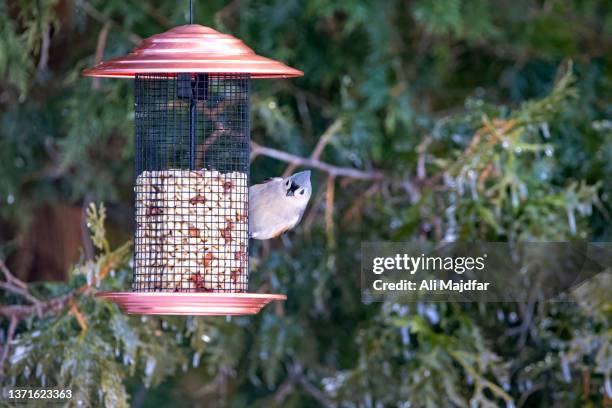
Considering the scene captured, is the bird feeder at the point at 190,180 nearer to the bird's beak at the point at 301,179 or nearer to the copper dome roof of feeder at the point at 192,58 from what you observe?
the copper dome roof of feeder at the point at 192,58

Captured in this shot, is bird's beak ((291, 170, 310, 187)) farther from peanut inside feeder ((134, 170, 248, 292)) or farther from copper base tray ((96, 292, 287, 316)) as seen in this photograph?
copper base tray ((96, 292, 287, 316))

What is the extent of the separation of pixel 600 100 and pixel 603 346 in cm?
216

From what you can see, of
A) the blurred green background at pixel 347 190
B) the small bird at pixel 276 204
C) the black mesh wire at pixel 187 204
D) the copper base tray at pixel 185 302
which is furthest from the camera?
the blurred green background at pixel 347 190

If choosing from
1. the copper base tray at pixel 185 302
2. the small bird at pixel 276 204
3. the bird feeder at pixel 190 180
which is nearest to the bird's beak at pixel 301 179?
the small bird at pixel 276 204

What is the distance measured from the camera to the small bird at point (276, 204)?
221 inches

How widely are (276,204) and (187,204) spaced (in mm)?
392

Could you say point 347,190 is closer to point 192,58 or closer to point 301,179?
point 301,179

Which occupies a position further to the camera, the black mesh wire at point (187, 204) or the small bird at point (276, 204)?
the small bird at point (276, 204)

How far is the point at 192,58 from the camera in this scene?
477 cm

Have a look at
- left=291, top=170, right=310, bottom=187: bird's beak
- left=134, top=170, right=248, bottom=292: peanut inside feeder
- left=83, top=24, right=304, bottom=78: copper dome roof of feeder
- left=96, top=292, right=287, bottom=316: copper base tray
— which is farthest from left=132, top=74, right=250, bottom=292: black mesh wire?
left=96, top=292, right=287, bottom=316: copper base tray

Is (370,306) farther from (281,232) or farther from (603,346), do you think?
(281,232)

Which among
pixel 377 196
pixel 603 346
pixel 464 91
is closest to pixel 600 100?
pixel 464 91

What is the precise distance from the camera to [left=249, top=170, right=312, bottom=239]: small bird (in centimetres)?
561

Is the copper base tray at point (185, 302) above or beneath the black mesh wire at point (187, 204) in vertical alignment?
beneath
